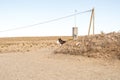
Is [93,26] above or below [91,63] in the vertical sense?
above

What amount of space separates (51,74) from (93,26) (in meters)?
8.15

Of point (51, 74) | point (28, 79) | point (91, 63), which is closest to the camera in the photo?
point (28, 79)

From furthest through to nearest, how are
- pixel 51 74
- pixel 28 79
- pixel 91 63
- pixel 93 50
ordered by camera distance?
pixel 93 50 < pixel 91 63 < pixel 51 74 < pixel 28 79

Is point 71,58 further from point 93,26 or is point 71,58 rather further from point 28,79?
point 28,79

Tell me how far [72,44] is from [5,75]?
7.88 m

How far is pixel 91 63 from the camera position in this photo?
14664 millimetres

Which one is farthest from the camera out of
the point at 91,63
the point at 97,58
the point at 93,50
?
the point at 93,50

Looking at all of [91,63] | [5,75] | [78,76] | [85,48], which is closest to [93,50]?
[85,48]

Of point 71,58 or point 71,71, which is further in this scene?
point 71,58

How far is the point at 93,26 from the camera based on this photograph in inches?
736

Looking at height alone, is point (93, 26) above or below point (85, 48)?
above

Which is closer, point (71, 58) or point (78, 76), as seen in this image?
point (78, 76)

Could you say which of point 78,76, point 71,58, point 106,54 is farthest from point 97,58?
point 78,76

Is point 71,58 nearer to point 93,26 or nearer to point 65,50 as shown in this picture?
point 65,50
